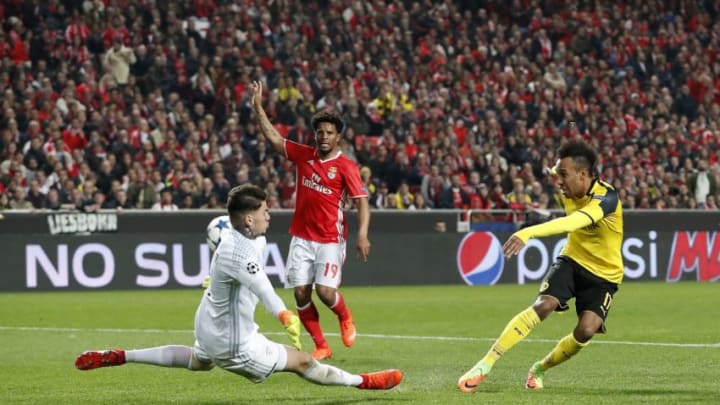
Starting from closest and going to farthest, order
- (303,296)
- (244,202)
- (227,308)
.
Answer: (244,202) → (227,308) → (303,296)

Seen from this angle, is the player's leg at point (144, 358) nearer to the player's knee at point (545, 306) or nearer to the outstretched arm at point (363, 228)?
the player's knee at point (545, 306)

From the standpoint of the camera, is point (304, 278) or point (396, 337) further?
point (396, 337)

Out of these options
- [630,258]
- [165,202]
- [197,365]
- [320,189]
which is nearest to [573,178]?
[197,365]

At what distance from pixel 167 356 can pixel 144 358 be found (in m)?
0.16

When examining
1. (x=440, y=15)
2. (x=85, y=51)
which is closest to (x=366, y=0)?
(x=440, y=15)

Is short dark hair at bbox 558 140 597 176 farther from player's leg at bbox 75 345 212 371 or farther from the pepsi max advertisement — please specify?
the pepsi max advertisement

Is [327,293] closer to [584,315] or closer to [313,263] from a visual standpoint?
[313,263]

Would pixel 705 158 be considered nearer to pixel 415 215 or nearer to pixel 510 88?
pixel 510 88

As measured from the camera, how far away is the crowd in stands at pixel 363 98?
80.3ft

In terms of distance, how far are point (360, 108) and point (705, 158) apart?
8.39 m

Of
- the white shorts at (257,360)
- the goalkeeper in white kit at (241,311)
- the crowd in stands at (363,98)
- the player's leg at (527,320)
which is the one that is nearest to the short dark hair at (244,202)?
the goalkeeper in white kit at (241,311)

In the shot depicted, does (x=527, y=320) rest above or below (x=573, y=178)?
below

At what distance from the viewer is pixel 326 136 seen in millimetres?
11945

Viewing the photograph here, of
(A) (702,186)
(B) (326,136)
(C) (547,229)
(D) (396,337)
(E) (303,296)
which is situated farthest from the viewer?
(A) (702,186)
